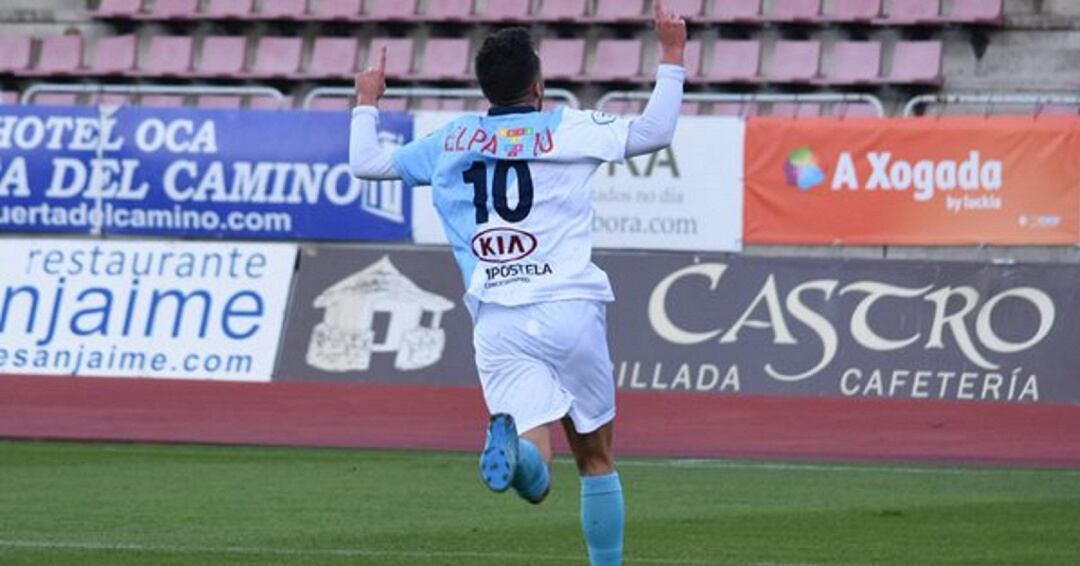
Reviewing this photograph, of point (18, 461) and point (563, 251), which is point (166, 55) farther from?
point (563, 251)

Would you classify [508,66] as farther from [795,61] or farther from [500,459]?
[795,61]

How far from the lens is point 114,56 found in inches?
1078

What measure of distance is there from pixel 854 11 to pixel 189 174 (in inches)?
294

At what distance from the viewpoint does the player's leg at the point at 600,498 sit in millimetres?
7957

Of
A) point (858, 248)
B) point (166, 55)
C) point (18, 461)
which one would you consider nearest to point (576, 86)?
point (166, 55)

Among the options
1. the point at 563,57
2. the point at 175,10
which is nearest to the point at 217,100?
the point at 175,10

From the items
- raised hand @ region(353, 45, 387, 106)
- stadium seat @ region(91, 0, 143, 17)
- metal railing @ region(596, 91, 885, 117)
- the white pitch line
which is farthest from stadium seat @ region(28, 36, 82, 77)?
raised hand @ region(353, 45, 387, 106)

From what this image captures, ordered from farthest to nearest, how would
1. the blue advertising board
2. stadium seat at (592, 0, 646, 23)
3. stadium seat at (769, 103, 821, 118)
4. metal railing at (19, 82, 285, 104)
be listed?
stadium seat at (592, 0, 646, 23)
metal railing at (19, 82, 285, 104)
stadium seat at (769, 103, 821, 118)
the blue advertising board

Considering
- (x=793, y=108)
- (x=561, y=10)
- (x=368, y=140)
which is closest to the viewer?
(x=368, y=140)

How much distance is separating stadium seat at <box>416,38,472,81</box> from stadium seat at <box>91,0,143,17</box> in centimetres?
371

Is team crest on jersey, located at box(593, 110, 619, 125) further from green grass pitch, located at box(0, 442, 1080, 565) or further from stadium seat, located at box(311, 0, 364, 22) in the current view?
stadium seat, located at box(311, 0, 364, 22)

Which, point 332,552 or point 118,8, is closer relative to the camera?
point 332,552

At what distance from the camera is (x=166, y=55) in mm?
27250

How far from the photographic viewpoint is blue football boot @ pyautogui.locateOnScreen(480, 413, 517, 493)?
7.29m
